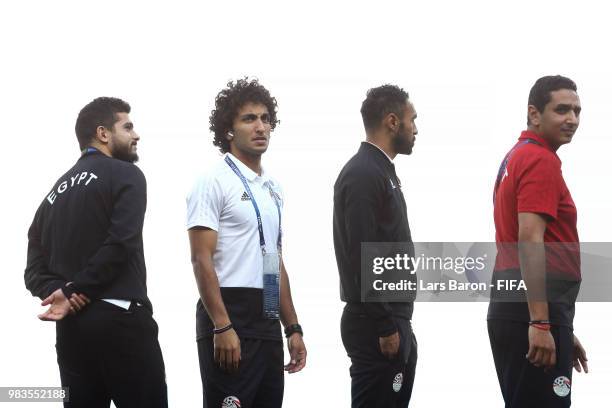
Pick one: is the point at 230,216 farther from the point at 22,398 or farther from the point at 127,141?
the point at 22,398

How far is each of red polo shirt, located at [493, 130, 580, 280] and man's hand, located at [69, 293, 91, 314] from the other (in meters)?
2.57

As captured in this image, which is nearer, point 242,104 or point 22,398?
point 242,104

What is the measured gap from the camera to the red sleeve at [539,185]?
566 centimetres

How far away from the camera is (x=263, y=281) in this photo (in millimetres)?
5742

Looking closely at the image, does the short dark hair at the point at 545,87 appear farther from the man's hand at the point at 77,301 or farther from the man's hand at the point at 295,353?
the man's hand at the point at 77,301

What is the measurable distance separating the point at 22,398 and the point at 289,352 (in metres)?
2.14

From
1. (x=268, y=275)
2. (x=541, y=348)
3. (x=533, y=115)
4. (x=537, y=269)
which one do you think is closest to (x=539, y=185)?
(x=537, y=269)

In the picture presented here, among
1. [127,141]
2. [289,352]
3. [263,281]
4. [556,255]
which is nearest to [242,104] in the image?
[127,141]

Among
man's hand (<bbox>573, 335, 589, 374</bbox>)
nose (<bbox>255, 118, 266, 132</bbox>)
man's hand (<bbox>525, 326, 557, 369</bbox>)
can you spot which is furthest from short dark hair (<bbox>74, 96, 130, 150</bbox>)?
man's hand (<bbox>573, 335, 589, 374</bbox>)

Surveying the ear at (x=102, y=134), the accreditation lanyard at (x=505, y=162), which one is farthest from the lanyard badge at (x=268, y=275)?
the accreditation lanyard at (x=505, y=162)

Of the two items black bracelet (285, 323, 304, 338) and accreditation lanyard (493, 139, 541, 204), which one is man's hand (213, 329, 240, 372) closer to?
black bracelet (285, 323, 304, 338)

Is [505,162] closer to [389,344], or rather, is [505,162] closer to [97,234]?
[389,344]

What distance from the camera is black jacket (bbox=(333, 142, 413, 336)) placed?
5.95m

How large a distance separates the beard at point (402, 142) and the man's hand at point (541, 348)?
1.52 m
